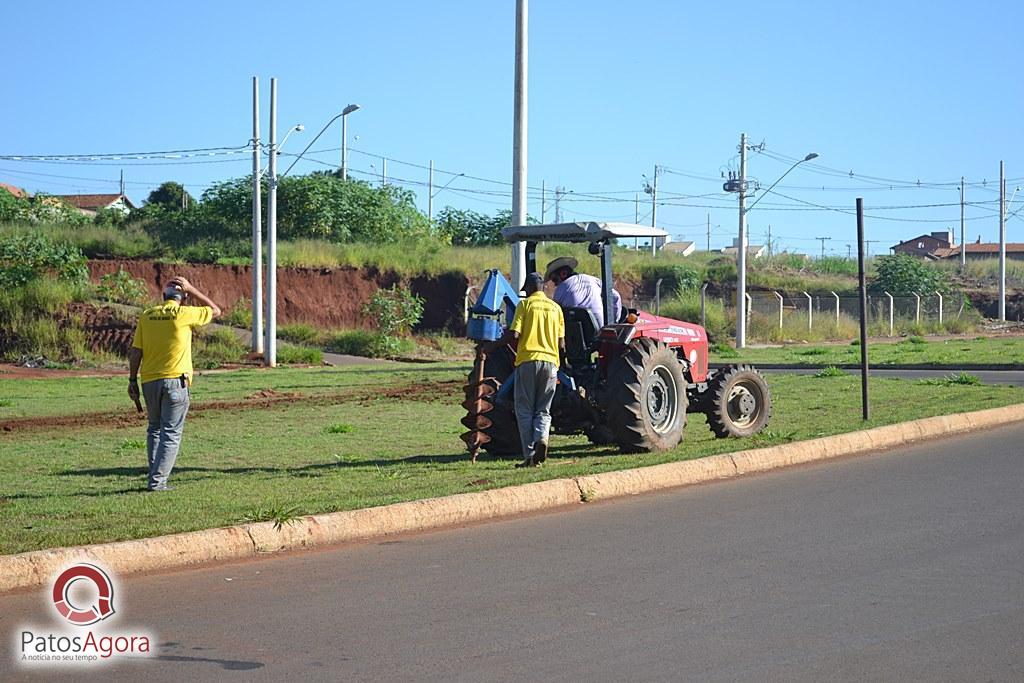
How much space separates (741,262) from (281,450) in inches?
1367

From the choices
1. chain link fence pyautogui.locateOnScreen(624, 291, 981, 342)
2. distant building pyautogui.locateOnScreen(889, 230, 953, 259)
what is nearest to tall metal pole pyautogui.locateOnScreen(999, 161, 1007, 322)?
chain link fence pyautogui.locateOnScreen(624, 291, 981, 342)

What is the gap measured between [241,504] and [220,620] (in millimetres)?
2982

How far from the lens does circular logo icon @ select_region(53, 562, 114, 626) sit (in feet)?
23.6

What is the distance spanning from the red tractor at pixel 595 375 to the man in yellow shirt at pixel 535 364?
2.22 feet

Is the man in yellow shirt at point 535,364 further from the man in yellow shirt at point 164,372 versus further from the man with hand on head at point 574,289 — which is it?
the man in yellow shirt at point 164,372

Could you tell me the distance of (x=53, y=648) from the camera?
657 centimetres

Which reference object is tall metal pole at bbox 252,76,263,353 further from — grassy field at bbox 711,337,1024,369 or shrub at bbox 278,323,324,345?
grassy field at bbox 711,337,1024,369

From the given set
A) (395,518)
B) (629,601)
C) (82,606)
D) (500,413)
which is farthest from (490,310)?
(82,606)

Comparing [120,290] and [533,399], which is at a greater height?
[120,290]

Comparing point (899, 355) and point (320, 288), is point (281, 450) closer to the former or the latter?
point (899, 355)

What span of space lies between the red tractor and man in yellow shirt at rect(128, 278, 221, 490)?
3011 millimetres

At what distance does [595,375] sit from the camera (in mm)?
13469

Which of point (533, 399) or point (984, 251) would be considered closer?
point (533, 399)

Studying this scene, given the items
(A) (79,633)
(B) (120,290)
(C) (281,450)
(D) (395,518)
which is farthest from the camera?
(B) (120,290)
